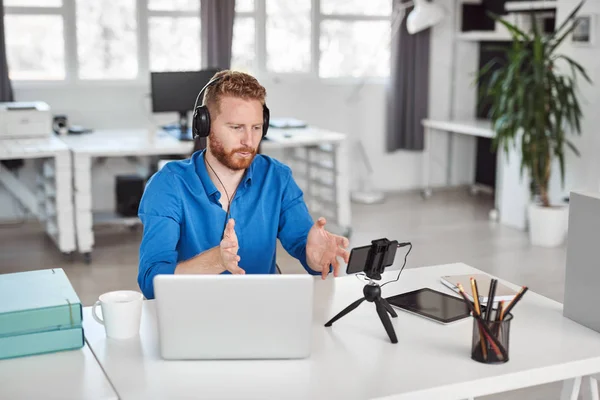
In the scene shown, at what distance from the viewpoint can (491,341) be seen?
1548 millimetres

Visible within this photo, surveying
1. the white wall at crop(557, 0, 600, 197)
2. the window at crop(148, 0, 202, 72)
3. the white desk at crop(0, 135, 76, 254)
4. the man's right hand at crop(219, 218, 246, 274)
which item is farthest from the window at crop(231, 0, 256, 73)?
the man's right hand at crop(219, 218, 246, 274)

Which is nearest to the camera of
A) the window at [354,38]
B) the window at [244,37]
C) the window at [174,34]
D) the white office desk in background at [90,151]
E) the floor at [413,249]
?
the floor at [413,249]

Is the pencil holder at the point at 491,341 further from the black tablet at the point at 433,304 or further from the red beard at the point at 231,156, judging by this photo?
the red beard at the point at 231,156

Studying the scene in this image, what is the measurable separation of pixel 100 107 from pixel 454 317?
4282mm

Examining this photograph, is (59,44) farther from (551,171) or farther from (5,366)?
(5,366)

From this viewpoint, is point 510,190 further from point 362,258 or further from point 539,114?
point 362,258

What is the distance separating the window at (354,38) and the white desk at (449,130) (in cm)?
58

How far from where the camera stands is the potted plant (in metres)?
4.84

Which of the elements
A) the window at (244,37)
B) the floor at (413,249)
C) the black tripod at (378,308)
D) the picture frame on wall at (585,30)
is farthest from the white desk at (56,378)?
the window at (244,37)

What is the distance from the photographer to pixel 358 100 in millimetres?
6465

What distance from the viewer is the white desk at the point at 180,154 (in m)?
4.41

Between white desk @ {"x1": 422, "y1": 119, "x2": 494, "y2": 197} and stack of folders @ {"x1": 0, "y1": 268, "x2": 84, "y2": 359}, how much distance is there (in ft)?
→ 14.6

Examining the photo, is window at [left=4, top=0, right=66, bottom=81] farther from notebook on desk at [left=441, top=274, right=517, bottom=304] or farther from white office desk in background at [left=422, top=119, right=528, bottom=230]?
notebook on desk at [left=441, top=274, right=517, bottom=304]

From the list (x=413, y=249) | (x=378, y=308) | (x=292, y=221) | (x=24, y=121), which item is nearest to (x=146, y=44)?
(x=24, y=121)
